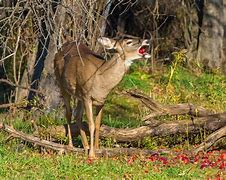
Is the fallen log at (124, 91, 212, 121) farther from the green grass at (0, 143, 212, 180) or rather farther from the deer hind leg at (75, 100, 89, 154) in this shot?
the green grass at (0, 143, 212, 180)

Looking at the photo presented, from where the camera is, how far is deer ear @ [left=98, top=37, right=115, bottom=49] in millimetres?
8633

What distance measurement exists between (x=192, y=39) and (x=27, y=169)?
34.2ft

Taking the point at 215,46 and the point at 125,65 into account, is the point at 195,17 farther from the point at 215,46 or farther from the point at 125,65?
the point at 125,65

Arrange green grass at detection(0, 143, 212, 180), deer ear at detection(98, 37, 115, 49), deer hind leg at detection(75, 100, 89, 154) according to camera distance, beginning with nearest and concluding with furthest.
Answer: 1. green grass at detection(0, 143, 212, 180)
2. deer ear at detection(98, 37, 115, 49)
3. deer hind leg at detection(75, 100, 89, 154)

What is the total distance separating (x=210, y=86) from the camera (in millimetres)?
14961

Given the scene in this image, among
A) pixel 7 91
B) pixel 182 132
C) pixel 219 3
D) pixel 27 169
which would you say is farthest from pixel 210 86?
pixel 27 169

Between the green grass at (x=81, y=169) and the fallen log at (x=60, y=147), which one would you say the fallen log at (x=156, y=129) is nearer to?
the fallen log at (x=60, y=147)

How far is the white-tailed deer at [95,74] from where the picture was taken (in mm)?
8664

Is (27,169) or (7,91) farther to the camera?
(7,91)

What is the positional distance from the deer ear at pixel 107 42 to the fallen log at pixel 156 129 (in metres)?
1.09

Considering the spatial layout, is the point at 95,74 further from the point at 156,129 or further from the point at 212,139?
the point at 212,139

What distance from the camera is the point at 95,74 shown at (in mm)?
8867

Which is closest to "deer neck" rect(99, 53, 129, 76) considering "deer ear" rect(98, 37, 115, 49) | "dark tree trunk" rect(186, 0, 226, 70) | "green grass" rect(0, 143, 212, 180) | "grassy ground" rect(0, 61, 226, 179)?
"deer ear" rect(98, 37, 115, 49)

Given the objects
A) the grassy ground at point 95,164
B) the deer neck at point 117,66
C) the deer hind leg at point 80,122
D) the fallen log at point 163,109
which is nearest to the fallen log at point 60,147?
the grassy ground at point 95,164
